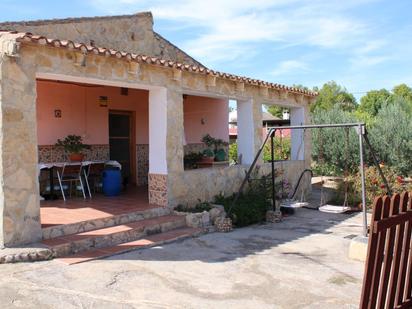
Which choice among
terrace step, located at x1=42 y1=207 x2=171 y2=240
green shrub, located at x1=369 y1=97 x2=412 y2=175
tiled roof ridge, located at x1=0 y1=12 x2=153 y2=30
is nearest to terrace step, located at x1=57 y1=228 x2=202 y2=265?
terrace step, located at x1=42 y1=207 x2=171 y2=240

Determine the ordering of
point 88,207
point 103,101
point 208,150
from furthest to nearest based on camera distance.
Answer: point 208,150 → point 103,101 → point 88,207

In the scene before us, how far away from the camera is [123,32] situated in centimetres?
1275

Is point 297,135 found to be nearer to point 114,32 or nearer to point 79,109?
point 114,32

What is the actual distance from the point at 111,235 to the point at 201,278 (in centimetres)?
216

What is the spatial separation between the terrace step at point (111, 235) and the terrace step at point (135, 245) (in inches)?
4.2

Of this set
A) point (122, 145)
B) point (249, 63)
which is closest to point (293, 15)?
point (122, 145)

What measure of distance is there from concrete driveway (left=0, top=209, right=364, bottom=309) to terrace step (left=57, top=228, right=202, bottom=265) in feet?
0.55

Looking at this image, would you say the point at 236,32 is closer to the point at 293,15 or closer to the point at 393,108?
the point at 293,15

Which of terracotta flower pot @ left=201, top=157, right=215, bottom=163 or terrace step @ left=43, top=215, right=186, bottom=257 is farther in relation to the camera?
terracotta flower pot @ left=201, top=157, right=215, bottom=163

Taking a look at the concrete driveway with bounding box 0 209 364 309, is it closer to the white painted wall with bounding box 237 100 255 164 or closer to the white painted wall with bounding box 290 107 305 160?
the white painted wall with bounding box 237 100 255 164

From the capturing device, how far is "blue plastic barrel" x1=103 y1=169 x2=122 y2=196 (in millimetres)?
10641

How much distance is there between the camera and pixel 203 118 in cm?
1418

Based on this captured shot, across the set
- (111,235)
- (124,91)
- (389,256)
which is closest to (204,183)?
(111,235)

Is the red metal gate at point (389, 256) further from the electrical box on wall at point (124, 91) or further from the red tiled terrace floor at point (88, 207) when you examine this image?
the electrical box on wall at point (124, 91)
